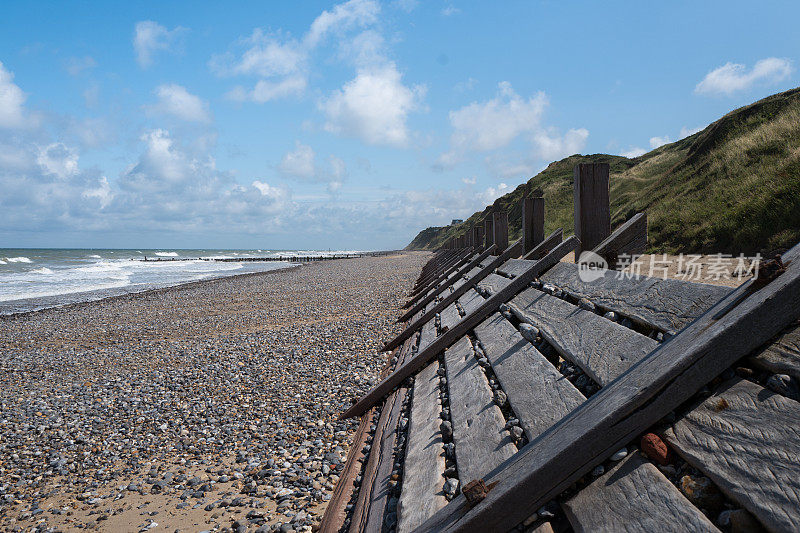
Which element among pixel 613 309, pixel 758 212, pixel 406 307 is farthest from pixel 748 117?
pixel 613 309

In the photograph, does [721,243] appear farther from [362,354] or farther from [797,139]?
[362,354]

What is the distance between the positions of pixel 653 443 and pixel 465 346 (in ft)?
10.3

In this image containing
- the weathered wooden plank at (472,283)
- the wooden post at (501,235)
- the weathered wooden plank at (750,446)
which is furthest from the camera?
the wooden post at (501,235)

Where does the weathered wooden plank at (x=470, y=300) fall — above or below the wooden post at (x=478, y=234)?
below

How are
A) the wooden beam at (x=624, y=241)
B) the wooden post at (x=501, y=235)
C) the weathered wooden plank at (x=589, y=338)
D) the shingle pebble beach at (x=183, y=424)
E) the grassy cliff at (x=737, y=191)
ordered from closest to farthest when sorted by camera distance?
the weathered wooden plank at (x=589, y=338)
the shingle pebble beach at (x=183, y=424)
the wooden beam at (x=624, y=241)
the wooden post at (x=501, y=235)
the grassy cliff at (x=737, y=191)

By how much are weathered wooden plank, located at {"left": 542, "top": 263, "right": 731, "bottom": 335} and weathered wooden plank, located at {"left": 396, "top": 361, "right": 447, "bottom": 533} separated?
153cm

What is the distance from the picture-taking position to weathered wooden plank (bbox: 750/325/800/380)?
1609mm

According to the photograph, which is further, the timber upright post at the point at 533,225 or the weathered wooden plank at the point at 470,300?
the timber upright post at the point at 533,225

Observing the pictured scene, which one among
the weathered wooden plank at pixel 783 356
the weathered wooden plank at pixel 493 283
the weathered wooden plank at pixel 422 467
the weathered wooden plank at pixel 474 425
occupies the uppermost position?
the weathered wooden plank at pixel 783 356

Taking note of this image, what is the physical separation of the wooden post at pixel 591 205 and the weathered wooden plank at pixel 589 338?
939mm

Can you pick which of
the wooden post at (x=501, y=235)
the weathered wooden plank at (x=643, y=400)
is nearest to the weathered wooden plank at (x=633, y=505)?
the weathered wooden plank at (x=643, y=400)

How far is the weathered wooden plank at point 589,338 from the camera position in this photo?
248 centimetres

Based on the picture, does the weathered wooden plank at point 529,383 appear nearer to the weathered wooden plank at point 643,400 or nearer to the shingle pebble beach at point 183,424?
the weathered wooden plank at point 643,400

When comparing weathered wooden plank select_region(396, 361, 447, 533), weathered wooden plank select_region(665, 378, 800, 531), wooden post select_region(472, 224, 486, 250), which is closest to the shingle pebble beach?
weathered wooden plank select_region(396, 361, 447, 533)
